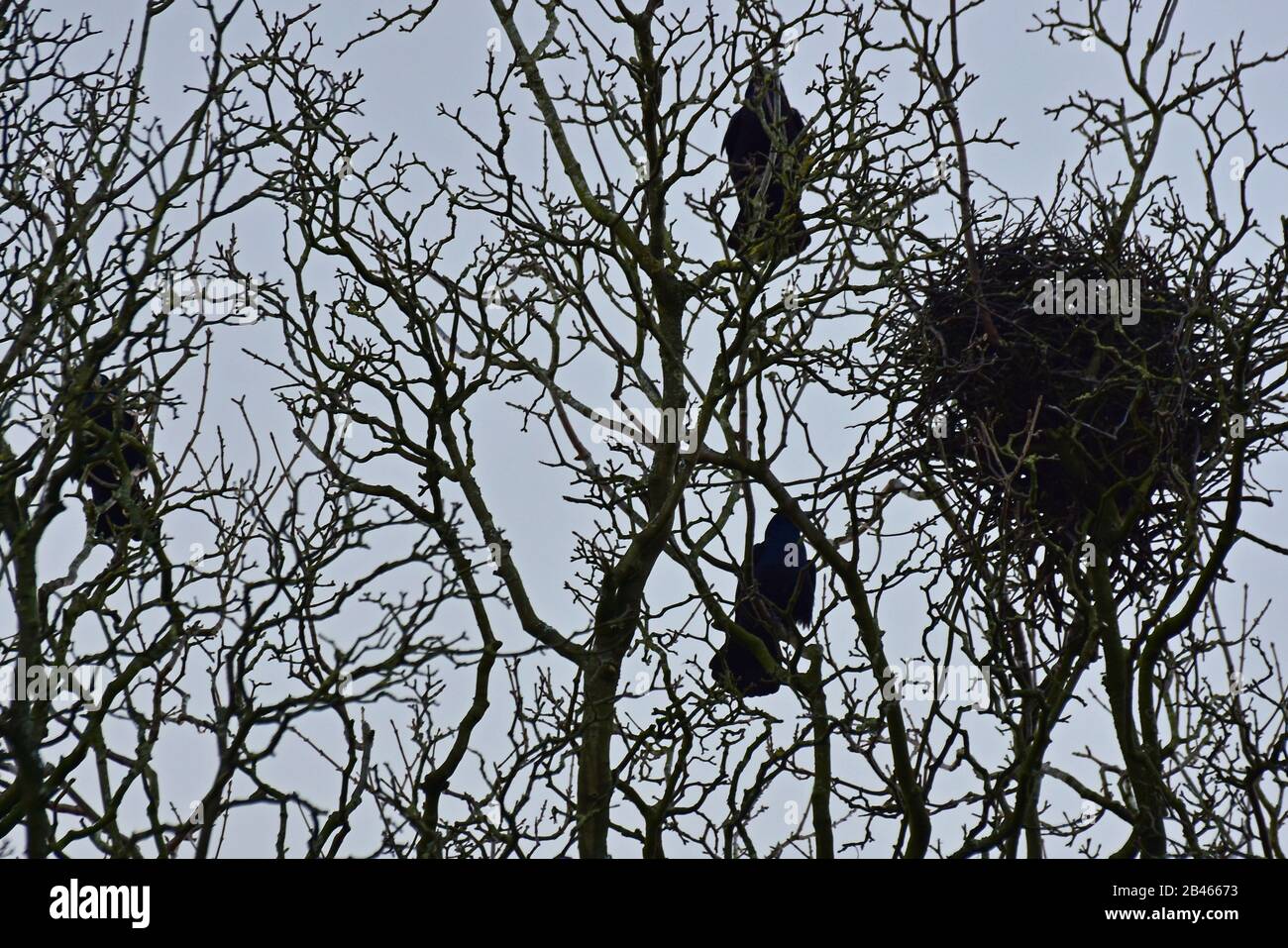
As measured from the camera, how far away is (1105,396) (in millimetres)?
7602

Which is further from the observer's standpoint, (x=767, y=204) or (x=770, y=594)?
(x=770, y=594)

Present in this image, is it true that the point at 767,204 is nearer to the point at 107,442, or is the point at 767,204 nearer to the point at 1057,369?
the point at 1057,369

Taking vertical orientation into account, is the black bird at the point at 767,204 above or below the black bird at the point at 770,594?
above

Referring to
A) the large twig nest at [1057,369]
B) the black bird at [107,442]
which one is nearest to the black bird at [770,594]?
the large twig nest at [1057,369]

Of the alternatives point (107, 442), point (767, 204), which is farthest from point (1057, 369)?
point (107, 442)

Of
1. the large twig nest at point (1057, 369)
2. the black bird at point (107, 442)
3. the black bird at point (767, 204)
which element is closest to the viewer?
the black bird at point (107, 442)

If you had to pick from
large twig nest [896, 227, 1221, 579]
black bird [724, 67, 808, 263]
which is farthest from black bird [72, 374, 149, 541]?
large twig nest [896, 227, 1221, 579]

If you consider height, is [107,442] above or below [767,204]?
below

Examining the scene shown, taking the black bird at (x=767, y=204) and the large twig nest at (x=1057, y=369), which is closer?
the black bird at (x=767, y=204)

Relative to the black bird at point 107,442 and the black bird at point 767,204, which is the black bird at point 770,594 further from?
the black bird at point 107,442

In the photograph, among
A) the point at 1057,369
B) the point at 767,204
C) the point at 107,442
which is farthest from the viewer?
the point at 1057,369

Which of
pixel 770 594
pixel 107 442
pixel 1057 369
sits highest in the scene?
pixel 1057 369

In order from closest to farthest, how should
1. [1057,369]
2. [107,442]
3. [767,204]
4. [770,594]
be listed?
[107,442]
[767,204]
[1057,369]
[770,594]
